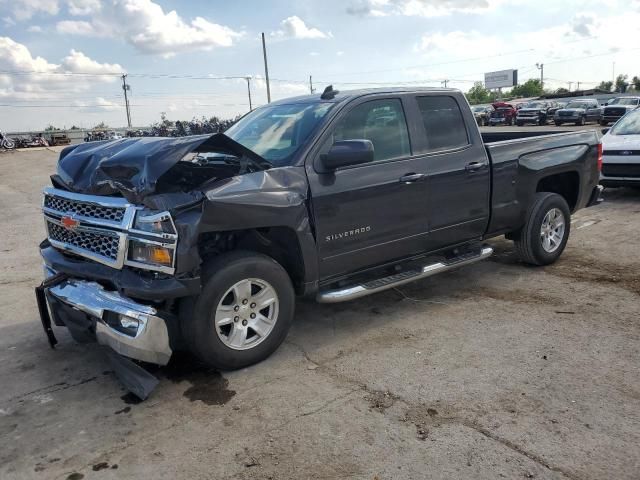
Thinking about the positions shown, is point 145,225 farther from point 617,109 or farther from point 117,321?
point 617,109

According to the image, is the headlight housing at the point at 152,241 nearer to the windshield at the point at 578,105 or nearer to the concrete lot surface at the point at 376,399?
the concrete lot surface at the point at 376,399

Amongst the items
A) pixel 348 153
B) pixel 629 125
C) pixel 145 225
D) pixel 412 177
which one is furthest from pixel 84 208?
pixel 629 125

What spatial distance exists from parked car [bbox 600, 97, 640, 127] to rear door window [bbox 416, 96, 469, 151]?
25361 millimetres

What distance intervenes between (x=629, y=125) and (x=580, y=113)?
23191 mm

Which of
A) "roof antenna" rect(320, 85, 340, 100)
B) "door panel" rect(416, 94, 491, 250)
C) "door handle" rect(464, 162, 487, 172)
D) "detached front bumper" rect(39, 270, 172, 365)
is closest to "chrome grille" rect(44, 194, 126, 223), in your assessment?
"detached front bumper" rect(39, 270, 172, 365)

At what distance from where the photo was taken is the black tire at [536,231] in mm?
5887

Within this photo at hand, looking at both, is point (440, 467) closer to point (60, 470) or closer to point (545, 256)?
point (60, 470)

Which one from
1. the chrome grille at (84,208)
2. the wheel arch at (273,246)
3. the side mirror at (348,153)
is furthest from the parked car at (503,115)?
the chrome grille at (84,208)

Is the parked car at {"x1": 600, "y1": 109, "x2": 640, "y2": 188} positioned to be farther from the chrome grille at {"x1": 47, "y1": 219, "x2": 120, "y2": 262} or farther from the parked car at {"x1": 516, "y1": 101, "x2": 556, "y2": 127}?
the parked car at {"x1": 516, "y1": 101, "x2": 556, "y2": 127}

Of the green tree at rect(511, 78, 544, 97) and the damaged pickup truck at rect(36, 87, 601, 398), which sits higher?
the green tree at rect(511, 78, 544, 97)

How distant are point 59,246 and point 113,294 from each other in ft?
2.86

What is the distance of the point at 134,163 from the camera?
3.66 m

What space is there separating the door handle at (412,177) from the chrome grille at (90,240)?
233cm

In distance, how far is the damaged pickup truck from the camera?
3.55 meters
